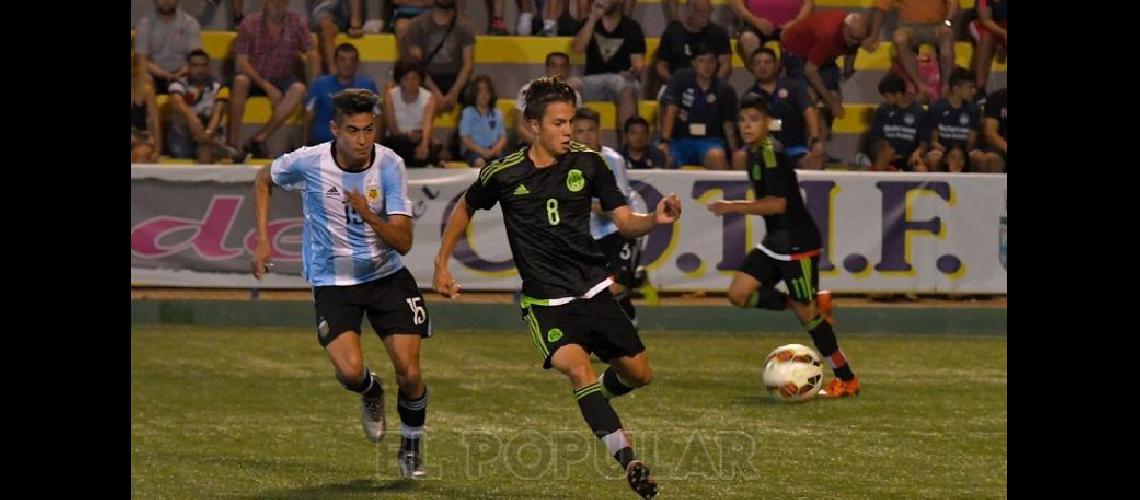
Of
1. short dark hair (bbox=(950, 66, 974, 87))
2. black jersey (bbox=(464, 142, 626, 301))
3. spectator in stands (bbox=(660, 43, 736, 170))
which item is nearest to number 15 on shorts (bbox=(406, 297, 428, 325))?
black jersey (bbox=(464, 142, 626, 301))

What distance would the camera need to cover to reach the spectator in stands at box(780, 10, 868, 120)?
66.3 ft

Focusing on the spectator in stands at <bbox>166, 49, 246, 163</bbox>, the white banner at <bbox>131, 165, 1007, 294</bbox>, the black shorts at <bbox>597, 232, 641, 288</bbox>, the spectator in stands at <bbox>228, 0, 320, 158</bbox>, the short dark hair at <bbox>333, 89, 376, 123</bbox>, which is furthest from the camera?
the spectator in stands at <bbox>228, 0, 320, 158</bbox>

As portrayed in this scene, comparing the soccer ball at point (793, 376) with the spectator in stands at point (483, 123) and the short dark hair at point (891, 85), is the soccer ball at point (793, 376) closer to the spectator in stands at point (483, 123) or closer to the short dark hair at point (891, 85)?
the spectator in stands at point (483, 123)

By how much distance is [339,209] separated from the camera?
1019 cm

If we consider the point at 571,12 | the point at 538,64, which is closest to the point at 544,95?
the point at 538,64

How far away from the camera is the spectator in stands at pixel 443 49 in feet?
64.5

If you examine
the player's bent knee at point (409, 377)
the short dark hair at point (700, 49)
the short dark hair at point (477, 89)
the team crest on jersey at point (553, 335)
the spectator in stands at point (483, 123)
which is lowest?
the player's bent knee at point (409, 377)

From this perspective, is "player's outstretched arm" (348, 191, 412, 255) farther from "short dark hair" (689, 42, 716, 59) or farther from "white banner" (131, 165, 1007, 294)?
"short dark hair" (689, 42, 716, 59)

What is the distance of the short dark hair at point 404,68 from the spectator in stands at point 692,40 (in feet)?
9.09

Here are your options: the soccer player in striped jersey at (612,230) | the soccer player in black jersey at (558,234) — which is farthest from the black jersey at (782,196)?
the soccer player in black jersey at (558,234)

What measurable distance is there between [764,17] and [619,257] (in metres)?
6.16

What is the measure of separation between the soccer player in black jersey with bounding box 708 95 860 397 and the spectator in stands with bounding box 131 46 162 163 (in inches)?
286

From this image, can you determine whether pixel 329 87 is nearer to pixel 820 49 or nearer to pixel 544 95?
pixel 820 49
